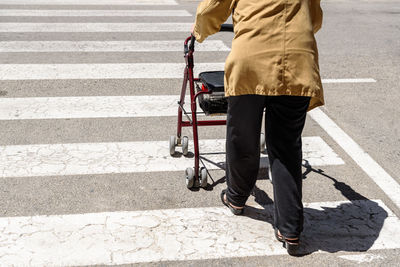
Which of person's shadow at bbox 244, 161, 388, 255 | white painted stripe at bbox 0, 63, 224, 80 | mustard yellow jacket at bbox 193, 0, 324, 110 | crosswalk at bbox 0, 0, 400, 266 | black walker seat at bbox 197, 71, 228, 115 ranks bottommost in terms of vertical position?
person's shadow at bbox 244, 161, 388, 255

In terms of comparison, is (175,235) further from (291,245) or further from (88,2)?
(88,2)

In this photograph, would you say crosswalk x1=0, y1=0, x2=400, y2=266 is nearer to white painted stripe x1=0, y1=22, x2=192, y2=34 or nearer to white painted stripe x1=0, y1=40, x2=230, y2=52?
white painted stripe x1=0, y1=40, x2=230, y2=52

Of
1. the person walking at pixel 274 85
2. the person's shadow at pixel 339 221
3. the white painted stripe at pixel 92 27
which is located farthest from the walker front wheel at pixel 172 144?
the white painted stripe at pixel 92 27

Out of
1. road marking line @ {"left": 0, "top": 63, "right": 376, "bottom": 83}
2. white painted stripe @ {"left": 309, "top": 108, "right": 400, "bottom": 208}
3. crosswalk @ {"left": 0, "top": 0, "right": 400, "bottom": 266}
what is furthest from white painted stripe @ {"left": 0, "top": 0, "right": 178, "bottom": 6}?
white painted stripe @ {"left": 309, "top": 108, "right": 400, "bottom": 208}

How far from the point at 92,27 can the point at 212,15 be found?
617cm

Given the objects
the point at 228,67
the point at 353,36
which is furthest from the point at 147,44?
the point at 228,67

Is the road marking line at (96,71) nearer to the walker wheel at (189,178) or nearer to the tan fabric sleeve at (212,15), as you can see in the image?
the walker wheel at (189,178)

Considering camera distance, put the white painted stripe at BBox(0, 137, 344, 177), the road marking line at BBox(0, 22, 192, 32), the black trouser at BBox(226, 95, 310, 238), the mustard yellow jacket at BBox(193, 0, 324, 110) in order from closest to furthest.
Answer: the mustard yellow jacket at BBox(193, 0, 324, 110) < the black trouser at BBox(226, 95, 310, 238) < the white painted stripe at BBox(0, 137, 344, 177) < the road marking line at BBox(0, 22, 192, 32)

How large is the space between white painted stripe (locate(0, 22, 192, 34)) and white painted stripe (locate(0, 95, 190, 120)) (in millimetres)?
3148

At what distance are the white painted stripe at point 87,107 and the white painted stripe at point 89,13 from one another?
433 cm

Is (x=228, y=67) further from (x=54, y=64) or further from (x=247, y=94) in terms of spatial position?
(x=54, y=64)

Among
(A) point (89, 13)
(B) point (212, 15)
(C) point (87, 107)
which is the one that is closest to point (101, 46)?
(A) point (89, 13)

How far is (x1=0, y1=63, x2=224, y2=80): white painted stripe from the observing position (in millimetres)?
6992

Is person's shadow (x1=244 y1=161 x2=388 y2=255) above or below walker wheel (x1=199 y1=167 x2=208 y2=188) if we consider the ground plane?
below
